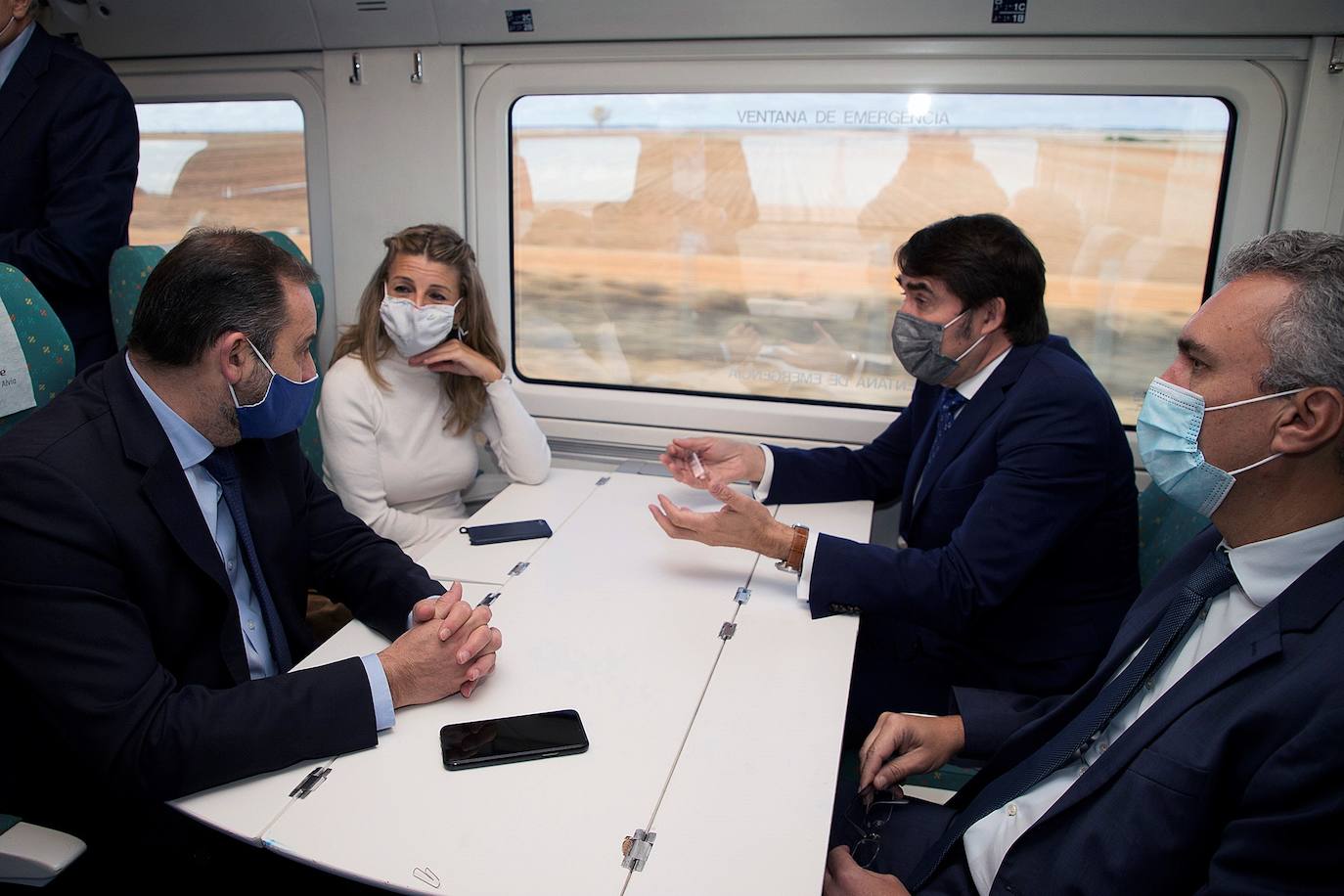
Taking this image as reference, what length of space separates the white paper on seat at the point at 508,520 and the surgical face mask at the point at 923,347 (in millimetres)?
1064

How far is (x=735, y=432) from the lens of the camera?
3545mm

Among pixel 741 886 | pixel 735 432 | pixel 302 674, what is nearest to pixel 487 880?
pixel 741 886

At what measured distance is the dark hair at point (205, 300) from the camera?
1.66 metres

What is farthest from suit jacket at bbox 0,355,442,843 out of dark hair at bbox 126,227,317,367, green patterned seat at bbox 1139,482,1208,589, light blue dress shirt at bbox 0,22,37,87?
green patterned seat at bbox 1139,482,1208,589

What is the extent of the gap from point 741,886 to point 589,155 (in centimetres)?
287

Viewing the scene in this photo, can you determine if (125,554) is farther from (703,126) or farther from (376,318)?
(703,126)

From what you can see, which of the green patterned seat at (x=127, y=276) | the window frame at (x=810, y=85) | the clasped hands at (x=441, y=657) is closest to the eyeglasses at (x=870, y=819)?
the clasped hands at (x=441, y=657)

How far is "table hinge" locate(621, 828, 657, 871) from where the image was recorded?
1315 mm

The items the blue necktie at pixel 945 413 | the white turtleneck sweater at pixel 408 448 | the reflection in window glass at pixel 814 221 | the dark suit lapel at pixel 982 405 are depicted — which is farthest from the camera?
the reflection in window glass at pixel 814 221

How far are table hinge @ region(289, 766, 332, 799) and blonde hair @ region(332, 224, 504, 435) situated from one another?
154 cm

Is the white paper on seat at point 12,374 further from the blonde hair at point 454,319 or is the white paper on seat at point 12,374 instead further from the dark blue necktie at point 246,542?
the blonde hair at point 454,319

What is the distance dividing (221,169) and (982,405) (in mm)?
3379

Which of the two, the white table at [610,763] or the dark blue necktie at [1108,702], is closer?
the white table at [610,763]

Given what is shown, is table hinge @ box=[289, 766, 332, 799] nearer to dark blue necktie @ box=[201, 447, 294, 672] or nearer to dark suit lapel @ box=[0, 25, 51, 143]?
dark blue necktie @ box=[201, 447, 294, 672]
